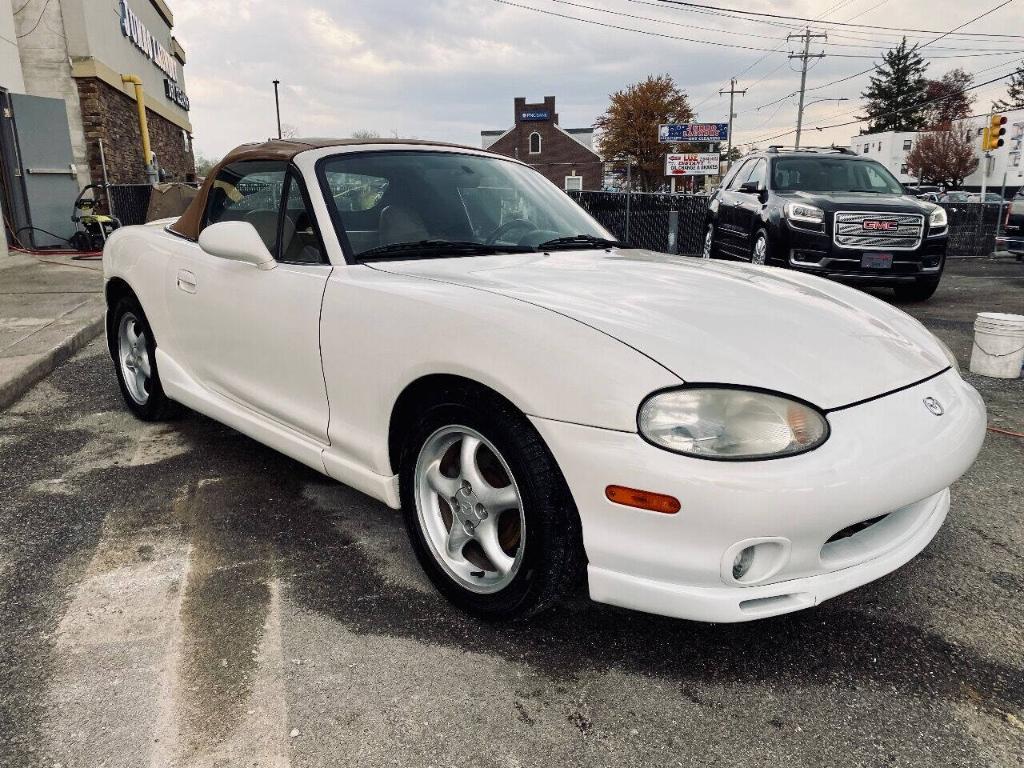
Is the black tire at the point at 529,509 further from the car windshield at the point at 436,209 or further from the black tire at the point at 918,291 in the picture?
the black tire at the point at 918,291

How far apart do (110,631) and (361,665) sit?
2.75ft

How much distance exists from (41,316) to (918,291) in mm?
9803

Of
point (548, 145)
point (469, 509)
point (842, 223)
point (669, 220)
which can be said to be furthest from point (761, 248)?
point (548, 145)

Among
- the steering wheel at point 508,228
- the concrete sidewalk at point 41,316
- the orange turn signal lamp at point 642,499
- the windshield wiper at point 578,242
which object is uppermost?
the steering wheel at point 508,228

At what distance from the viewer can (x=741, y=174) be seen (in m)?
10.9

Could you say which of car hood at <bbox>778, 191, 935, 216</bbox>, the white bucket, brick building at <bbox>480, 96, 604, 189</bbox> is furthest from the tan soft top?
brick building at <bbox>480, 96, 604, 189</bbox>

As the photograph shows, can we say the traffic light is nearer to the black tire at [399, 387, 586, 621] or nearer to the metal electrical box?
the metal electrical box

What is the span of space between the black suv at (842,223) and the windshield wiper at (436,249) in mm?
6641

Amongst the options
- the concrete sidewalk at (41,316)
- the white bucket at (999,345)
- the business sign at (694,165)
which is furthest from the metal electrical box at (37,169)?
the business sign at (694,165)

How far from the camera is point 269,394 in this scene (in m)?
3.07

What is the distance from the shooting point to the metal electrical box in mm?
12555

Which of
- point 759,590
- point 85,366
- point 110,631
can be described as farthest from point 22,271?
point 759,590

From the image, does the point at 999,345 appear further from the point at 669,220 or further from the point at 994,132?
the point at 994,132

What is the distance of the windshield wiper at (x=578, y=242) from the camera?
3.19m
